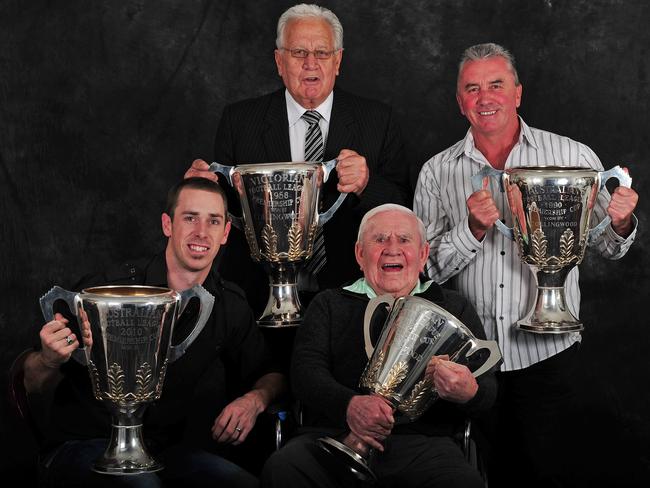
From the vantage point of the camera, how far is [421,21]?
223 inches

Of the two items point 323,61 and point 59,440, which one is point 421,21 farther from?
point 59,440

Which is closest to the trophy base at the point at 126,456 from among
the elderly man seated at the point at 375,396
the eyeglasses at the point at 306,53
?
the elderly man seated at the point at 375,396

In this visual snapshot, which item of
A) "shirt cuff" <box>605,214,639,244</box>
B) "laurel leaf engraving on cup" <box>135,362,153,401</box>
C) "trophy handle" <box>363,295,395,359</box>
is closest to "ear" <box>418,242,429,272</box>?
"trophy handle" <box>363,295,395,359</box>

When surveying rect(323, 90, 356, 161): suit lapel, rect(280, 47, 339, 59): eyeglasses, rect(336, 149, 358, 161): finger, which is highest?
rect(280, 47, 339, 59): eyeglasses

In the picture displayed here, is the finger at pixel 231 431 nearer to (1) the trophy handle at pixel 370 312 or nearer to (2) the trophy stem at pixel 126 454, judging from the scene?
(2) the trophy stem at pixel 126 454

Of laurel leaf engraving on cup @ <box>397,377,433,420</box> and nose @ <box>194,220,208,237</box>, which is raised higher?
nose @ <box>194,220,208,237</box>

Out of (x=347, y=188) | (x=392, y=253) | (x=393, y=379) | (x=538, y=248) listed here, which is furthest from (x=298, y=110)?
(x=393, y=379)

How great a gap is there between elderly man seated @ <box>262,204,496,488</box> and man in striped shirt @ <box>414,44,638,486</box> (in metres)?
0.32

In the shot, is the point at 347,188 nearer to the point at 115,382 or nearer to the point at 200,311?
the point at 200,311

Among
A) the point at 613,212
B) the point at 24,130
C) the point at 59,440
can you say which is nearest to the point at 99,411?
the point at 59,440

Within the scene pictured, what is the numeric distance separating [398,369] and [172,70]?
252cm

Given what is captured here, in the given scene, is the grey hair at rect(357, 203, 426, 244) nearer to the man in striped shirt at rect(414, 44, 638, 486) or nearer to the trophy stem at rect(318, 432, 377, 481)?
the man in striped shirt at rect(414, 44, 638, 486)

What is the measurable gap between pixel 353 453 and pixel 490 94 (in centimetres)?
141

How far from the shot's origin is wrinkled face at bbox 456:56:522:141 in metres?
4.39
